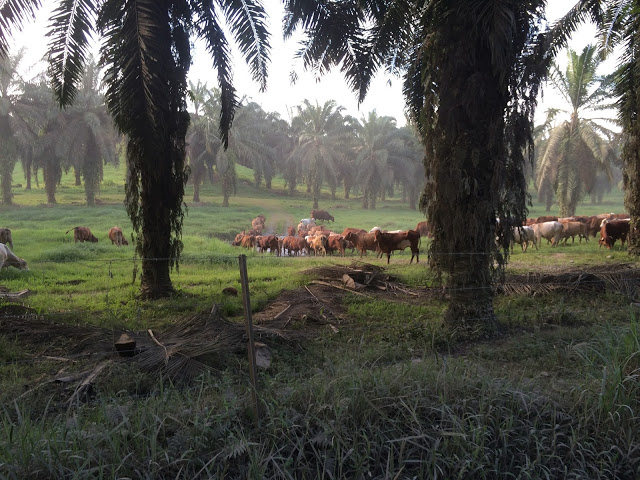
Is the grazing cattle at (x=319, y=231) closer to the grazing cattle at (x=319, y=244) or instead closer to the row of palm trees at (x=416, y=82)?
the grazing cattle at (x=319, y=244)

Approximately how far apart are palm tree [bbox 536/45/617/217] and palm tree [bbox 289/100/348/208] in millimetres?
12700

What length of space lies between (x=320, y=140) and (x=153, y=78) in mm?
25285

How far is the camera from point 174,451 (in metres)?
2.98

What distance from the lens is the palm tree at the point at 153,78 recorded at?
763cm

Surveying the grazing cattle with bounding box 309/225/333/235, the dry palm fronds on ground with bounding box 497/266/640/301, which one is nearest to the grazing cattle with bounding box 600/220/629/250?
the dry palm fronds on ground with bounding box 497/266/640/301

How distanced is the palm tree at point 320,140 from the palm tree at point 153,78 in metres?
22.1

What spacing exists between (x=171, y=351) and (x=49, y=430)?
181 centimetres

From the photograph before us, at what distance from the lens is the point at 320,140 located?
107 ft

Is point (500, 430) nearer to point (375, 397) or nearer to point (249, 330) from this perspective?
point (375, 397)

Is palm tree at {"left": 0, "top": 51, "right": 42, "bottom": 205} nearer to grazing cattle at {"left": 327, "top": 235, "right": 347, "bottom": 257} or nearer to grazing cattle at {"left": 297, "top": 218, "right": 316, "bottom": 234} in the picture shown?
grazing cattle at {"left": 297, "top": 218, "right": 316, "bottom": 234}

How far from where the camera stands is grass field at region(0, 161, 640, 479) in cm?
298

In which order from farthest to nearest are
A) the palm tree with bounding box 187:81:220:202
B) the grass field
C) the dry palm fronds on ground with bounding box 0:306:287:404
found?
the palm tree with bounding box 187:81:220:202, the dry palm fronds on ground with bounding box 0:306:287:404, the grass field

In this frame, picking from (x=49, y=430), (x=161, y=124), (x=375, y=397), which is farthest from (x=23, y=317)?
(x=375, y=397)

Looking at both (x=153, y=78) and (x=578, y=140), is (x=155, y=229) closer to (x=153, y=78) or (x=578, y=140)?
(x=153, y=78)
